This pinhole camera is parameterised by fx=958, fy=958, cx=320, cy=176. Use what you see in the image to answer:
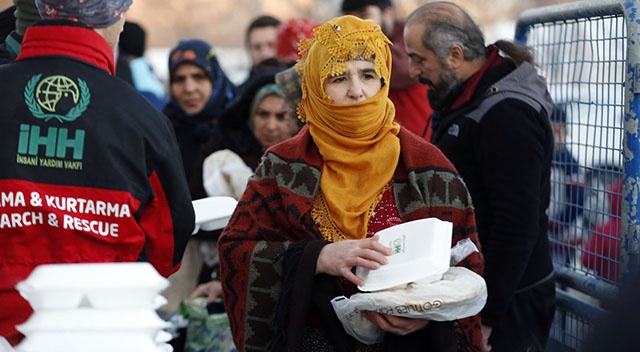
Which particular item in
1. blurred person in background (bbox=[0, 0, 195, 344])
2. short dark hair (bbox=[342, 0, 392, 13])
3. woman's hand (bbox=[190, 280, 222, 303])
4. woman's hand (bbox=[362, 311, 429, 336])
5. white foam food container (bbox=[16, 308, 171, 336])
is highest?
short dark hair (bbox=[342, 0, 392, 13])

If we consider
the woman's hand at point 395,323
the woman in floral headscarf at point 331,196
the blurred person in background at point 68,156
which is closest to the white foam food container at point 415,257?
the woman's hand at point 395,323

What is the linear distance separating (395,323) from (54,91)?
1252 mm

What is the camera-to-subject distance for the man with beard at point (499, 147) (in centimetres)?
395

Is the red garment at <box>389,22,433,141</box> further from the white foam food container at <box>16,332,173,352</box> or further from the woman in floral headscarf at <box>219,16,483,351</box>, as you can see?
the white foam food container at <box>16,332,173,352</box>

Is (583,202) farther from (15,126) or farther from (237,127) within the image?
(15,126)

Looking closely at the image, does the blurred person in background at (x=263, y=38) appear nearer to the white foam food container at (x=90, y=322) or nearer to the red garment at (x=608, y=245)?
the red garment at (x=608, y=245)

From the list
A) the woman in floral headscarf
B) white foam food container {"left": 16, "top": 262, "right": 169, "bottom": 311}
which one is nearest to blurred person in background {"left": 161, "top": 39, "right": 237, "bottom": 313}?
the woman in floral headscarf

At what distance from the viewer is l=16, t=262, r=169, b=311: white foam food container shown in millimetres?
1992

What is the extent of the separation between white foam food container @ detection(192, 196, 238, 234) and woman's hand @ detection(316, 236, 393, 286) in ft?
1.88

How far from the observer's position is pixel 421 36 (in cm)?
436

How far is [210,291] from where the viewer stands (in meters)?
5.00

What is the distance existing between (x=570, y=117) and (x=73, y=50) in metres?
2.57

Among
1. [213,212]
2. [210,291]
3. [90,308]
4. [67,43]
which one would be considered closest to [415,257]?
[213,212]

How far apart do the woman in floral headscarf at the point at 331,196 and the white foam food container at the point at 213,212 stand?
131 millimetres
